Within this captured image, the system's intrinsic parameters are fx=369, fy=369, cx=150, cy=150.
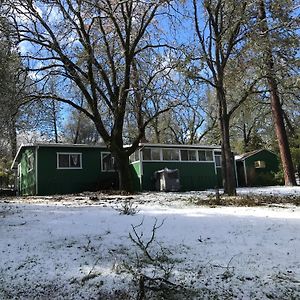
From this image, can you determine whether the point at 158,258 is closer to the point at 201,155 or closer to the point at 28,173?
the point at 201,155

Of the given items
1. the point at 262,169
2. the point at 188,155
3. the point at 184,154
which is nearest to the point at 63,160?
the point at 184,154

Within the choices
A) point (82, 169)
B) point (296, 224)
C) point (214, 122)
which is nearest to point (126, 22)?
point (82, 169)

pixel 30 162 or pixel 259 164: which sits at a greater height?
pixel 30 162

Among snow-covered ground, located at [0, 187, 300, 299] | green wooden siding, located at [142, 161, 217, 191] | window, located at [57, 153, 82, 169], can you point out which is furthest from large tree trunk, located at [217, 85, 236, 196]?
window, located at [57, 153, 82, 169]

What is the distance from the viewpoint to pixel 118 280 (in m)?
4.29

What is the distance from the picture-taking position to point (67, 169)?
2244 centimetres

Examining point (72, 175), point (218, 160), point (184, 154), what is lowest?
point (72, 175)

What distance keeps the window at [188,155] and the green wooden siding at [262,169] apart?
6588 mm

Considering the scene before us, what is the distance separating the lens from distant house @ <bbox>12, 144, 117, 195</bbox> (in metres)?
21.8

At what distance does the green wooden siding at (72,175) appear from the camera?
71.4 feet

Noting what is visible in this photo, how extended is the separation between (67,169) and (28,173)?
336 cm

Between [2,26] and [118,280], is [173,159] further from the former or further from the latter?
[118,280]

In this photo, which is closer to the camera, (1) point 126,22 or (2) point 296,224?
(2) point 296,224

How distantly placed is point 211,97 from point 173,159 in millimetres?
7017
